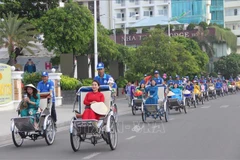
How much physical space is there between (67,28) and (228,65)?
4523 cm

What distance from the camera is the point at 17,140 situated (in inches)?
583

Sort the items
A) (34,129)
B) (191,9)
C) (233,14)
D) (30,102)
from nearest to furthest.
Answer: (34,129), (30,102), (191,9), (233,14)

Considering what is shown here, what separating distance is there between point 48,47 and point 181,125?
25130mm

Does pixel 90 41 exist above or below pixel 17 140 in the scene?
above

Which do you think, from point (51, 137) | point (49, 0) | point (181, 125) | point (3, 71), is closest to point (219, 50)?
point (49, 0)

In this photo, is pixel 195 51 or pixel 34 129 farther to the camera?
pixel 195 51

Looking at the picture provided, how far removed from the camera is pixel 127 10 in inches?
4291

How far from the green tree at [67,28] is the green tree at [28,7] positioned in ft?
19.3

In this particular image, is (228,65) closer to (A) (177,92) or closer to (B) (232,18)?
(B) (232,18)

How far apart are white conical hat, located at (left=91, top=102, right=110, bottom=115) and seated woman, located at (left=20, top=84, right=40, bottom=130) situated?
2.19 metres

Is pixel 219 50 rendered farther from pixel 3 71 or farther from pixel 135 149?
pixel 135 149

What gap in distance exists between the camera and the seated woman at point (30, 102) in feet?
47.7

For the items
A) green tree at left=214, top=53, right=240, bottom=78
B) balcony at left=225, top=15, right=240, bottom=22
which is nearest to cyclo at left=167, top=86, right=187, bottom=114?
green tree at left=214, top=53, right=240, bottom=78

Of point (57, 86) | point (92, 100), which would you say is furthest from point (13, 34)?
point (92, 100)
